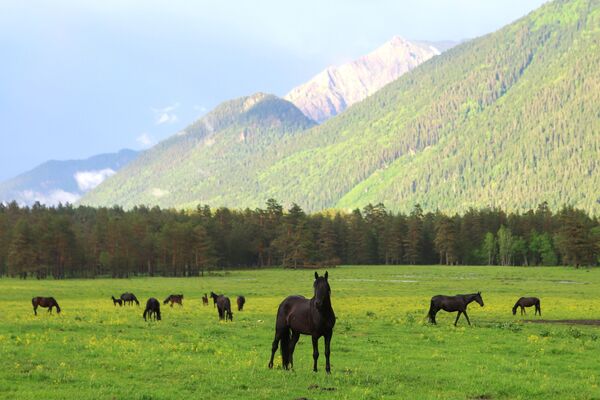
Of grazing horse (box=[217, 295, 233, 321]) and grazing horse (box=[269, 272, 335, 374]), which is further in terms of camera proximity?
grazing horse (box=[217, 295, 233, 321])

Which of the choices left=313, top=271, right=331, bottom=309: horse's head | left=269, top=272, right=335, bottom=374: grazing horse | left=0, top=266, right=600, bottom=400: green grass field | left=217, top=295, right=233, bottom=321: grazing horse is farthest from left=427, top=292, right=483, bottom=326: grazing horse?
left=313, top=271, right=331, bottom=309: horse's head

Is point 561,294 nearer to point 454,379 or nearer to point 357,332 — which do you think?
point 357,332

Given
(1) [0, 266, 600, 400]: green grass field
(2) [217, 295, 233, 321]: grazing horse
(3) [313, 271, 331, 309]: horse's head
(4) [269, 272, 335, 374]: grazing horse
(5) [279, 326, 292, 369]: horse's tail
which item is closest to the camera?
(1) [0, 266, 600, 400]: green grass field

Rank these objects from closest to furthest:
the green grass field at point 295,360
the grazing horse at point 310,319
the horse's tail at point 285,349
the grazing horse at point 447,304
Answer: the green grass field at point 295,360 < the grazing horse at point 310,319 < the horse's tail at point 285,349 < the grazing horse at point 447,304

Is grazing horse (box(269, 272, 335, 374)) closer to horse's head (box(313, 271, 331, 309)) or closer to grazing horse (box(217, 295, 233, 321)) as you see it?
horse's head (box(313, 271, 331, 309))

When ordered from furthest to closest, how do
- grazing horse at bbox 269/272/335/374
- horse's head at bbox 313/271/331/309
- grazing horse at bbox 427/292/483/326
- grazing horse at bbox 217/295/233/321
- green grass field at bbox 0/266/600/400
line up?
grazing horse at bbox 217/295/233/321 < grazing horse at bbox 427/292/483/326 < grazing horse at bbox 269/272/335/374 < horse's head at bbox 313/271/331/309 < green grass field at bbox 0/266/600/400

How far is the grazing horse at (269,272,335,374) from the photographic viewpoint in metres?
21.8

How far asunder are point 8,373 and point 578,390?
20005mm

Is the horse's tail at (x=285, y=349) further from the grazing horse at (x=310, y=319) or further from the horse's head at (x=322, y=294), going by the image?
the horse's head at (x=322, y=294)

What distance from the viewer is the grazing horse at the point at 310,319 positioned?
71.4 feet

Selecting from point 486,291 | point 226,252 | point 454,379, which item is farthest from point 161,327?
point 226,252

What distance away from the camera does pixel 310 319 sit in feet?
74.0

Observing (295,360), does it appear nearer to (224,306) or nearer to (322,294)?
(322,294)

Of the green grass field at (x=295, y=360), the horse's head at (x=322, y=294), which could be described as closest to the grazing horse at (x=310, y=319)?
the horse's head at (x=322, y=294)
